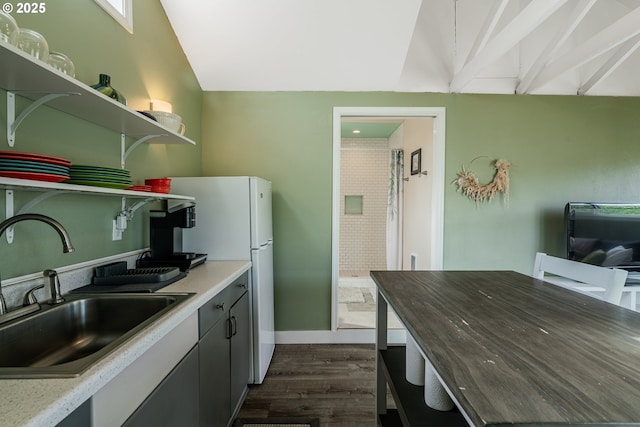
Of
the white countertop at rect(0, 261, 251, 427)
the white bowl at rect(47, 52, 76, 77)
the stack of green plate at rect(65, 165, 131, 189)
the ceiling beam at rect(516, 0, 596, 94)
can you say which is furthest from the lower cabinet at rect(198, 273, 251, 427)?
the ceiling beam at rect(516, 0, 596, 94)

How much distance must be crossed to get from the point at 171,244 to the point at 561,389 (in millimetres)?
1893

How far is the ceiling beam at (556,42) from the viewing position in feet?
6.33

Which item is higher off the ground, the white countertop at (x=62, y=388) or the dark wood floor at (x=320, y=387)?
the white countertop at (x=62, y=388)

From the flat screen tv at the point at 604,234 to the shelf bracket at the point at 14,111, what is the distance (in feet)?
11.6

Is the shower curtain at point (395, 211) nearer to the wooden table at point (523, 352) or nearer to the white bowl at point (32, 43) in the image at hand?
the wooden table at point (523, 352)

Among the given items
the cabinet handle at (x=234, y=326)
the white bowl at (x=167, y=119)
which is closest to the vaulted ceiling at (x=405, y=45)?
the white bowl at (x=167, y=119)

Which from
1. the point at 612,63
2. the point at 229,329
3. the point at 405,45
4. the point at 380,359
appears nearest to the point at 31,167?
the point at 229,329

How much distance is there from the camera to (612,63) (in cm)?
232

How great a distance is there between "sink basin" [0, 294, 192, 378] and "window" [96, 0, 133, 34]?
4.98ft

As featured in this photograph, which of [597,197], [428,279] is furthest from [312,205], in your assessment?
[597,197]

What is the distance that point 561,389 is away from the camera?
0.55 metres

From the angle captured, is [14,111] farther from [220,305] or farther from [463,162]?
[463,162]

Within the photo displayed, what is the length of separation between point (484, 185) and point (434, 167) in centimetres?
49

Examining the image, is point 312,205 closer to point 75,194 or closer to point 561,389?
point 75,194
